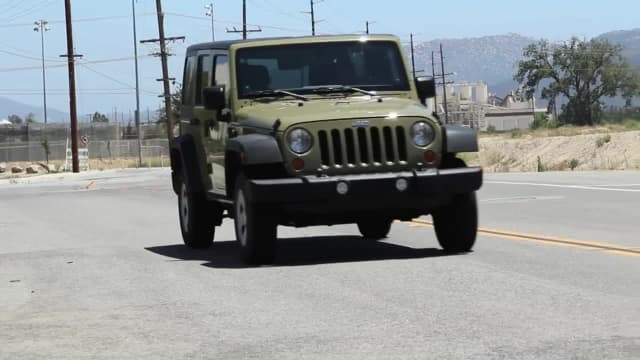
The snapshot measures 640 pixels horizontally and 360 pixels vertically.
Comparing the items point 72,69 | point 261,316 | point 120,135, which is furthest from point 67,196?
point 120,135

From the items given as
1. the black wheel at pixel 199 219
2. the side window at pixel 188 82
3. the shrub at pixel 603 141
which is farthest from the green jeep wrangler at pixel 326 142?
the shrub at pixel 603 141

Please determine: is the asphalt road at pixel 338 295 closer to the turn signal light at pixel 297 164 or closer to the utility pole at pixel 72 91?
the turn signal light at pixel 297 164

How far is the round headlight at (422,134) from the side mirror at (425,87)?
1263 millimetres

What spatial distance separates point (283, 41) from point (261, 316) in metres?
5.34

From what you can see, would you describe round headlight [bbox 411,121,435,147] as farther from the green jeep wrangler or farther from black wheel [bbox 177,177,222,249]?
black wheel [bbox 177,177,222,249]

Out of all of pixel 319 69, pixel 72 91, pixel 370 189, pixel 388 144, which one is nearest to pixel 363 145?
pixel 388 144

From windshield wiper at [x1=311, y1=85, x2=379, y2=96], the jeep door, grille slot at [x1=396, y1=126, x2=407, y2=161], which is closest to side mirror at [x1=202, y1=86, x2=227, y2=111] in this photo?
the jeep door

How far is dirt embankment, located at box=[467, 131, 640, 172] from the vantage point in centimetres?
5372

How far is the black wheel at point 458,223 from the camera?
41.5 ft

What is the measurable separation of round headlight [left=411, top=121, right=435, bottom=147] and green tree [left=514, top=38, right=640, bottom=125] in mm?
126612

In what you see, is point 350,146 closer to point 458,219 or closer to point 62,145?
point 458,219

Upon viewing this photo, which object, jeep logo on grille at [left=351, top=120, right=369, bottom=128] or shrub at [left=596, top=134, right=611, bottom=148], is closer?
jeep logo on grille at [left=351, top=120, right=369, bottom=128]

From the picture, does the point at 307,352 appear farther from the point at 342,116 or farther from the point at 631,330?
the point at 342,116

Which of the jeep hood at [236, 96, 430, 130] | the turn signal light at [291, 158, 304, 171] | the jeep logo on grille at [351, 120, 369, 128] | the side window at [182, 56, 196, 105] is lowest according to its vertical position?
the turn signal light at [291, 158, 304, 171]
